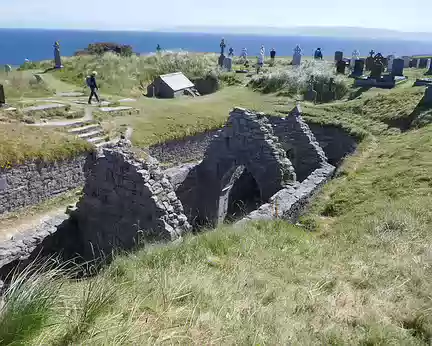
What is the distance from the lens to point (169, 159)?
74.0ft

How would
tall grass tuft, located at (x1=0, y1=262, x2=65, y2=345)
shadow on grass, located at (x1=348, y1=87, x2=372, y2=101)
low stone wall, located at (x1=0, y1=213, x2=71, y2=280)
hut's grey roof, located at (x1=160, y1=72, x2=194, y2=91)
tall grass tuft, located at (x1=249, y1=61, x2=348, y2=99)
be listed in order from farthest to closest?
hut's grey roof, located at (x1=160, y1=72, x2=194, y2=91), tall grass tuft, located at (x1=249, y1=61, x2=348, y2=99), shadow on grass, located at (x1=348, y1=87, x2=372, y2=101), low stone wall, located at (x1=0, y1=213, x2=71, y2=280), tall grass tuft, located at (x1=0, y1=262, x2=65, y2=345)

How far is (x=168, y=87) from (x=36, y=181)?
56.3ft

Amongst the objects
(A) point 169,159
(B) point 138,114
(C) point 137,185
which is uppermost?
(C) point 137,185

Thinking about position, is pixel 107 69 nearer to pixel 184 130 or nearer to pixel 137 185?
pixel 184 130

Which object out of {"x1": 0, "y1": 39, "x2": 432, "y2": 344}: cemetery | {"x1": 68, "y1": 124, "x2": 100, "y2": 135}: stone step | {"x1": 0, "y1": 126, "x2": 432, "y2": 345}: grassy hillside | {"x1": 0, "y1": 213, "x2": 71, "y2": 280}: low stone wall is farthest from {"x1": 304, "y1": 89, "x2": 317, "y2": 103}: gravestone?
{"x1": 0, "y1": 213, "x2": 71, "y2": 280}: low stone wall

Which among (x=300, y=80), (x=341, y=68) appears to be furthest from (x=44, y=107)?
(x=341, y=68)

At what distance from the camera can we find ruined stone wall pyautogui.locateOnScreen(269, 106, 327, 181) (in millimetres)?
14453

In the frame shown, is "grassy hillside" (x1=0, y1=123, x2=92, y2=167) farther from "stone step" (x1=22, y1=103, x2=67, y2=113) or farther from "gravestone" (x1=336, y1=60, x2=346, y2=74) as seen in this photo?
"gravestone" (x1=336, y1=60, x2=346, y2=74)

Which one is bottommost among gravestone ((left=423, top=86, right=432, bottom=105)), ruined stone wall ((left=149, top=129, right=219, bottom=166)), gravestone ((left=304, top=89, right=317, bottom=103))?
ruined stone wall ((left=149, top=129, right=219, bottom=166))

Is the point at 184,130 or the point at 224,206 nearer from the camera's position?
the point at 224,206

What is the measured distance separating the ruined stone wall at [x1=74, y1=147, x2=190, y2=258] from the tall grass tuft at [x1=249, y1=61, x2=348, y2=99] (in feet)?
69.5

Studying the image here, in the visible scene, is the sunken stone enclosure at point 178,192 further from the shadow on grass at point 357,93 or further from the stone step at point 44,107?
the stone step at point 44,107

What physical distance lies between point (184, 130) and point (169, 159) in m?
2.04

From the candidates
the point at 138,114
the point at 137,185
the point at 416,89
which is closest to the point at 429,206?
the point at 137,185
